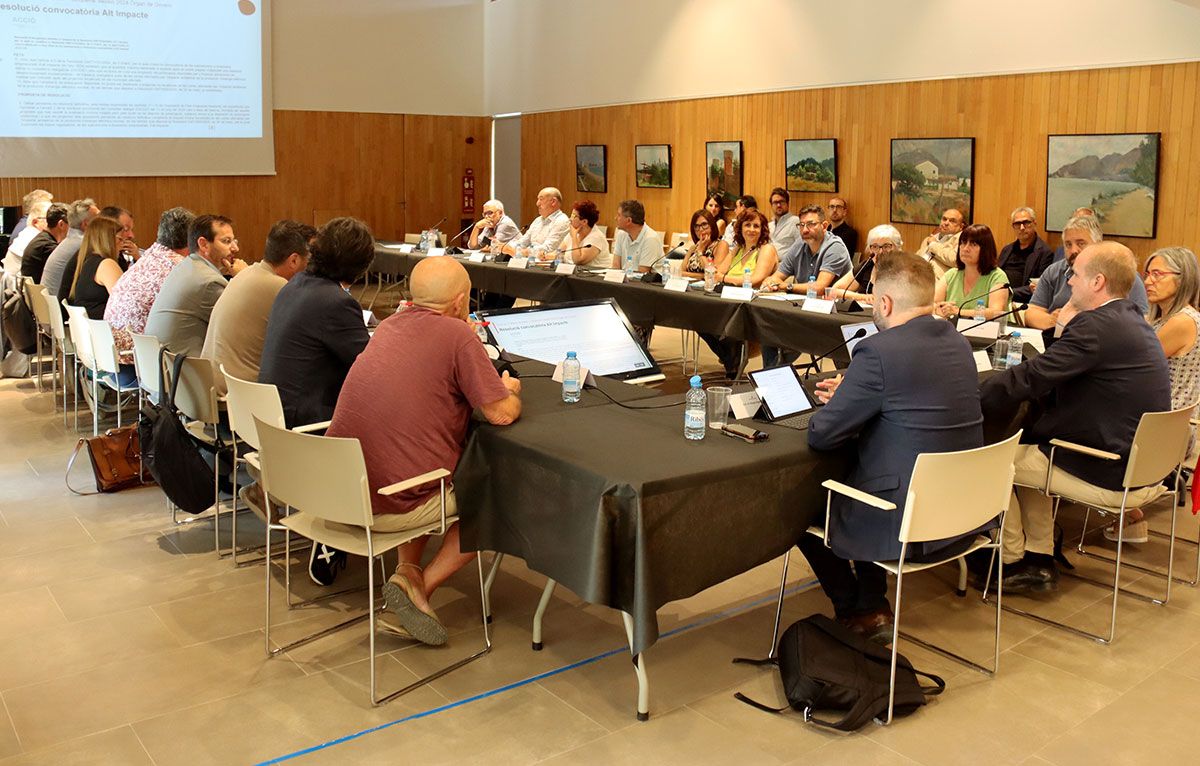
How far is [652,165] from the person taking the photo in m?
11.7

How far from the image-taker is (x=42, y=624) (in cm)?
343

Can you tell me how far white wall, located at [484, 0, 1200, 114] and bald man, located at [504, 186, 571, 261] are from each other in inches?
108

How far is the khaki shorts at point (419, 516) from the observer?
10.1 feet

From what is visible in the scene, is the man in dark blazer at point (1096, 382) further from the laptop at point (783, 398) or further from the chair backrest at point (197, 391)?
the chair backrest at point (197, 391)

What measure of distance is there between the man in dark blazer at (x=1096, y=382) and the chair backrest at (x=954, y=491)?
694 millimetres

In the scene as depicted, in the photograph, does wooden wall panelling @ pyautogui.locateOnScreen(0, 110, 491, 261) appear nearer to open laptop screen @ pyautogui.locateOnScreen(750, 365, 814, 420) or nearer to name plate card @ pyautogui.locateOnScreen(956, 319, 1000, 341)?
name plate card @ pyautogui.locateOnScreen(956, 319, 1000, 341)

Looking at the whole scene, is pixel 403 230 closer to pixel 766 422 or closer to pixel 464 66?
pixel 464 66

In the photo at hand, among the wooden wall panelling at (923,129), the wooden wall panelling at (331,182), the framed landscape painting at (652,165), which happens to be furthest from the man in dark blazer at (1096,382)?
the wooden wall panelling at (331,182)

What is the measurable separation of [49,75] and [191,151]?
1.65m

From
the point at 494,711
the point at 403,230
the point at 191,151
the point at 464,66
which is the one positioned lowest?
the point at 494,711

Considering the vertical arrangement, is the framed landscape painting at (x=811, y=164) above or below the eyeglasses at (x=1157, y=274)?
above

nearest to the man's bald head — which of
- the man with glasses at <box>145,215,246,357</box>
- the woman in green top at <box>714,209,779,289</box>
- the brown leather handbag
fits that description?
the man with glasses at <box>145,215,246,357</box>

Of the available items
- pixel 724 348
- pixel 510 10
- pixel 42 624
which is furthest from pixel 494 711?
pixel 510 10

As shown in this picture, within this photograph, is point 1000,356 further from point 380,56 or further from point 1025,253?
point 380,56
